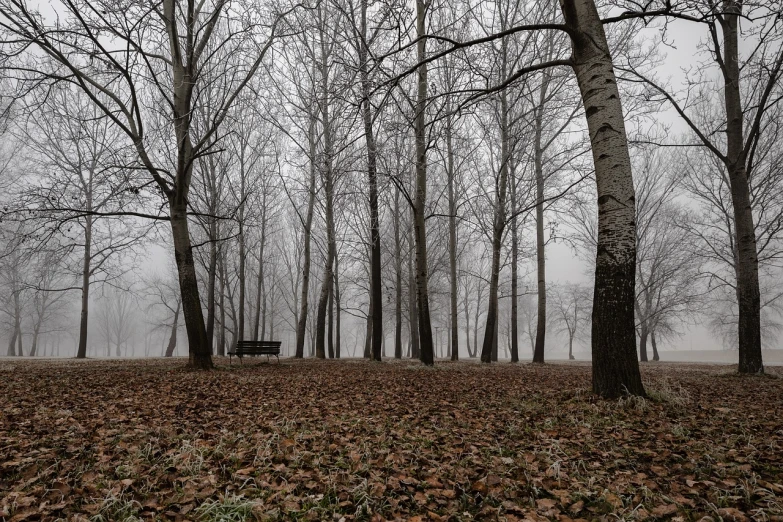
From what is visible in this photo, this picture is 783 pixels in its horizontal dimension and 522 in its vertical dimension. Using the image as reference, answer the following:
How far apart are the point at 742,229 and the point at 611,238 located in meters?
6.11

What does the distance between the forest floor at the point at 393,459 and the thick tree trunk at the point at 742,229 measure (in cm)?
387

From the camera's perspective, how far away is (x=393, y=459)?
3020 mm

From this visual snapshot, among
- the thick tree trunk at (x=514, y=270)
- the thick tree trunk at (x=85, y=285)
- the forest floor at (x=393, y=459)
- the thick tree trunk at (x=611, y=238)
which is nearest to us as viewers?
the forest floor at (x=393, y=459)

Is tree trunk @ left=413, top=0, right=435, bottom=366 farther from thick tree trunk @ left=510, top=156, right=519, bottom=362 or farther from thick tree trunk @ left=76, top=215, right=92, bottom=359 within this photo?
thick tree trunk @ left=76, top=215, right=92, bottom=359

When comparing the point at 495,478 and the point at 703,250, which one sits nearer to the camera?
the point at 495,478

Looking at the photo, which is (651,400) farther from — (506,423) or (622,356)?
(506,423)

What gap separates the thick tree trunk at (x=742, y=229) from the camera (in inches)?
323

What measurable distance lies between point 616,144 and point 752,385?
525cm

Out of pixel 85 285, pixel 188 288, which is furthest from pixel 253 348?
pixel 85 285

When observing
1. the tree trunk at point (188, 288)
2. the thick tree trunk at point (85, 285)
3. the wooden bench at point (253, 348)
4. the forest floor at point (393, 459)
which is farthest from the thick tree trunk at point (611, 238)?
the thick tree trunk at point (85, 285)

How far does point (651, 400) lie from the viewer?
462 cm

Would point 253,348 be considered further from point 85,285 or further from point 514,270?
point 85,285

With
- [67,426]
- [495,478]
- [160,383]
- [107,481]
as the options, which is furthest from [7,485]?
[160,383]

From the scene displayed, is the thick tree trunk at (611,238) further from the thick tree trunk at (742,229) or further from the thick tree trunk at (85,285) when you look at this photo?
the thick tree trunk at (85,285)
